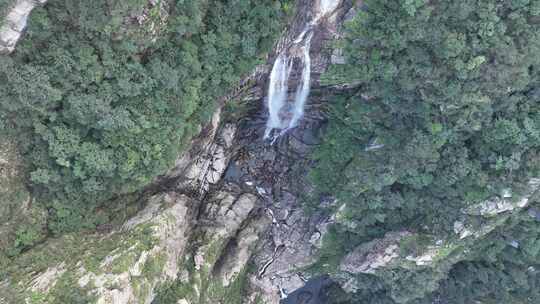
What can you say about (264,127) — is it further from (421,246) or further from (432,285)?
(432,285)

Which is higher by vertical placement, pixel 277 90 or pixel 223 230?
pixel 277 90

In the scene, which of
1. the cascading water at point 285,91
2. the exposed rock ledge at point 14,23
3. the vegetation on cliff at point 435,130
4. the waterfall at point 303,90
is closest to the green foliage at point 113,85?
the exposed rock ledge at point 14,23

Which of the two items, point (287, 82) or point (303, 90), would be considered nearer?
point (287, 82)

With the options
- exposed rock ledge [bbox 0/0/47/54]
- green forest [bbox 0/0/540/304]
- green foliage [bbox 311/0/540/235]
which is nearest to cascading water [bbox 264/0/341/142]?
green forest [bbox 0/0/540/304]

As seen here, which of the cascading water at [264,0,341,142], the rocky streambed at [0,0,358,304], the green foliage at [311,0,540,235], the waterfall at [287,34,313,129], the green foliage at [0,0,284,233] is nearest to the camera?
the green foliage at [0,0,284,233]

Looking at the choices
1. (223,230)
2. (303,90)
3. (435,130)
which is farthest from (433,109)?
(223,230)

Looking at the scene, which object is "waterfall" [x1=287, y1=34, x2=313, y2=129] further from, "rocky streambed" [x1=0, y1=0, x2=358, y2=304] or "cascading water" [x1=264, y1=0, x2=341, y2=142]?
"rocky streambed" [x1=0, y1=0, x2=358, y2=304]

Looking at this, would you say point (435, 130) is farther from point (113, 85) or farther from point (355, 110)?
point (113, 85)
